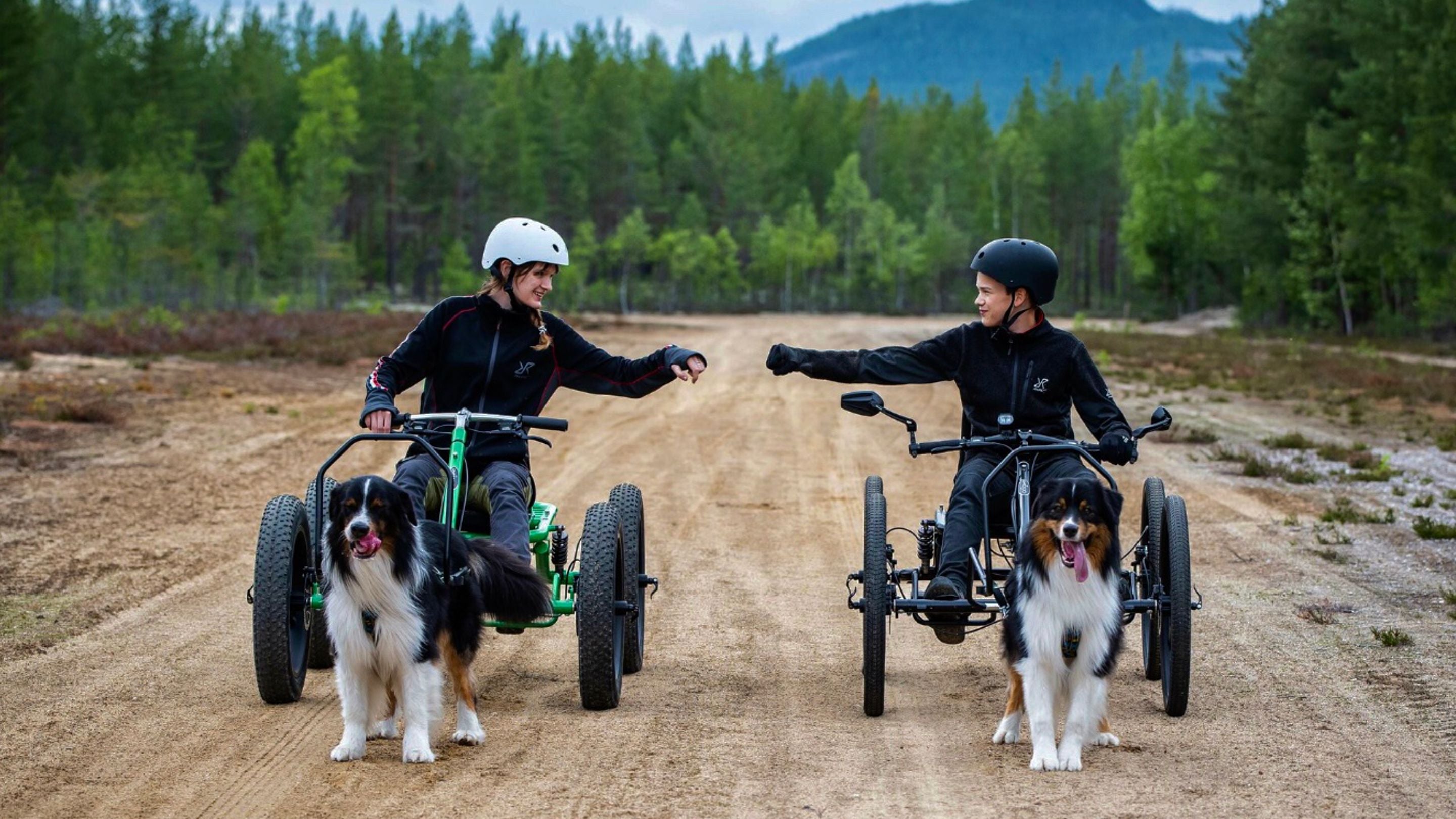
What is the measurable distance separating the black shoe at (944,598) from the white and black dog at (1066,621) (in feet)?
2.06

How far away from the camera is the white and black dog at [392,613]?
607 centimetres

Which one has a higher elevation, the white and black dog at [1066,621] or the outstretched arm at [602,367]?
the outstretched arm at [602,367]

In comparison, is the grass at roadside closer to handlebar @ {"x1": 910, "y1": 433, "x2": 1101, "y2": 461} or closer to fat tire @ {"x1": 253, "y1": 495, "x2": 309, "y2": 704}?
fat tire @ {"x1": 253, "y1": 495, "x2": 309, "y2": 704}

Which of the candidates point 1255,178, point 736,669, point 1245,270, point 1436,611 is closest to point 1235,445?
point 1436,611

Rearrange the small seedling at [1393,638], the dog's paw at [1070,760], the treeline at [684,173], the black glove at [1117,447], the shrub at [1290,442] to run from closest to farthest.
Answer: the dog's paw at [1070,760] < the black glove at [1117,447] < the small seedling at [1393,638] < the shrub at [1290,442] < the treeline at [684,173]

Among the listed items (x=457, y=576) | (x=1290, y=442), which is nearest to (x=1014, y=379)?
(x=457, y=576)

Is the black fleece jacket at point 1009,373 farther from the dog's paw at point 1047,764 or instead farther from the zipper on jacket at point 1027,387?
the dog's paw at point 1047,764

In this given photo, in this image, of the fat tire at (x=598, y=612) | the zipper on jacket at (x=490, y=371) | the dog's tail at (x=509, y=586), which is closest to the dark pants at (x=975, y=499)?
the fat tire at (x=598, y=612)

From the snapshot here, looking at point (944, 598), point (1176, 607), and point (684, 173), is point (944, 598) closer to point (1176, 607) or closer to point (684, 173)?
point (1176, 607)

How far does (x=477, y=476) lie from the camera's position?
25.1 feet

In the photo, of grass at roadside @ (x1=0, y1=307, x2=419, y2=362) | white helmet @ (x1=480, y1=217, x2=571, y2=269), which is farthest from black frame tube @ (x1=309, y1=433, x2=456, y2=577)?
grass at roadside @ (x1=0, y1=307, x2=419, y2=362)

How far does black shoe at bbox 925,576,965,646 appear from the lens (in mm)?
6996

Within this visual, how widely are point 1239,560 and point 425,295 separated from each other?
9491 cm

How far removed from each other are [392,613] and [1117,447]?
3.51 metres
